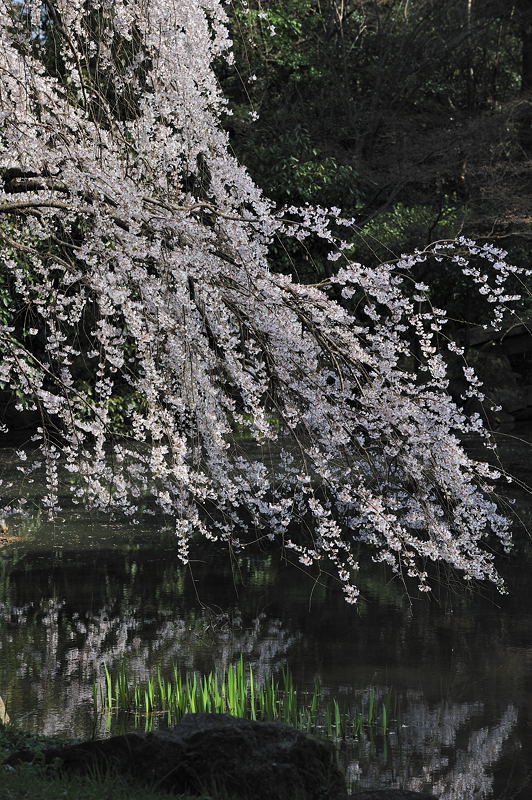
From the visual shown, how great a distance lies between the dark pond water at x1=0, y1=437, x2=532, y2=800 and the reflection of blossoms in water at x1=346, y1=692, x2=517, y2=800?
0.01 m

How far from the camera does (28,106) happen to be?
502 centimetres

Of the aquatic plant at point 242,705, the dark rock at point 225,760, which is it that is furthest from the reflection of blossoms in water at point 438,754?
the dark rock at point 225,760

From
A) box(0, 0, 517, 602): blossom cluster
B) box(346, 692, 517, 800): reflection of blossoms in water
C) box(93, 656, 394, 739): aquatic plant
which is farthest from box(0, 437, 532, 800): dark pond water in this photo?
box(0, 0, 517, 602): blossom cluster

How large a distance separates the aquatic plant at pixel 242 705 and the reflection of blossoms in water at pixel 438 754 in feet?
0.56

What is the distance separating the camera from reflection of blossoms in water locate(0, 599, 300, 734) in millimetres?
6062

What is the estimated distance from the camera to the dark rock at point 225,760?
3.83m

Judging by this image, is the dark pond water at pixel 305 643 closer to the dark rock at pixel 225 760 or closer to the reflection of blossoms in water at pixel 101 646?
the reflection of blossoms in water at pixel 101 646

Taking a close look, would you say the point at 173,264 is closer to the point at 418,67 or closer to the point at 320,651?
the point at 320,651

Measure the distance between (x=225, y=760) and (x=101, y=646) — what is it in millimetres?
3362

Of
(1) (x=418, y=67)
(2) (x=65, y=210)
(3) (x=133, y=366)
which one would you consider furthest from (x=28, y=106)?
(1) (x=418, y=67)

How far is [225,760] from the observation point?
3867 millimetres

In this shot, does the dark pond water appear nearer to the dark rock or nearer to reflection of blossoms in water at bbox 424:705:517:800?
reflection of blossoms in water at bbox 424:705:517:800

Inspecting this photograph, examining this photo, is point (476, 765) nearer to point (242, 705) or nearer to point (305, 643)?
point (242, 705)

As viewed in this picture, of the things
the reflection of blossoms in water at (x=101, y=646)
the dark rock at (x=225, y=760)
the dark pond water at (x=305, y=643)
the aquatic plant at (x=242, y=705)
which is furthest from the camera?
the reflection of blossoms in water at (x=101, y=646)
